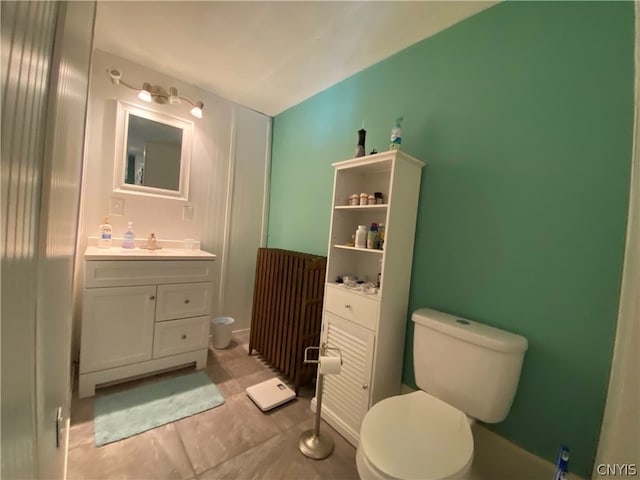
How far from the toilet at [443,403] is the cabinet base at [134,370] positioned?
4.75ft

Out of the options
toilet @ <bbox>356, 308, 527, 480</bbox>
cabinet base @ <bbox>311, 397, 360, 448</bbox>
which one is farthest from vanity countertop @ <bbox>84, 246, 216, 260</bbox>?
toilet @ <bbox>356, 308, 527, 480</bbox>

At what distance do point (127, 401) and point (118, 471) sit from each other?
500 mm

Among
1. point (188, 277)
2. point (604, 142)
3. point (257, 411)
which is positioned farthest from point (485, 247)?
point (188, 277)

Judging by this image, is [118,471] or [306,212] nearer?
[118,471]

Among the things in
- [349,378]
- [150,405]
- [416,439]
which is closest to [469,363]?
[416,439]

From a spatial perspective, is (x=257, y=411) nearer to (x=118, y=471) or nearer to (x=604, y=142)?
(x=118, y=471)

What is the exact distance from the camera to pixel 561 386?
1021 millimetres

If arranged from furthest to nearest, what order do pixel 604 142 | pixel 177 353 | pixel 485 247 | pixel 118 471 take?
1. pixel 177 353
2. pixel 485 247
3. pixel 118 471
4. pixel 604 142

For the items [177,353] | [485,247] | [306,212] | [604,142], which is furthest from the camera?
[306,212]

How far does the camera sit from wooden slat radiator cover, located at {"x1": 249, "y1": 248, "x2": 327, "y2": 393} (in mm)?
1724

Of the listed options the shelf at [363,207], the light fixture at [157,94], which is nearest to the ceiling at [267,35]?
the light fixture at [157,94]

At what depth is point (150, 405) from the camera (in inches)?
59.4

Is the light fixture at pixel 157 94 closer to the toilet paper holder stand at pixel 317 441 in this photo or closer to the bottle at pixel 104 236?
the bottle at pixel 104 236

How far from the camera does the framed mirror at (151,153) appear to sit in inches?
75.2
